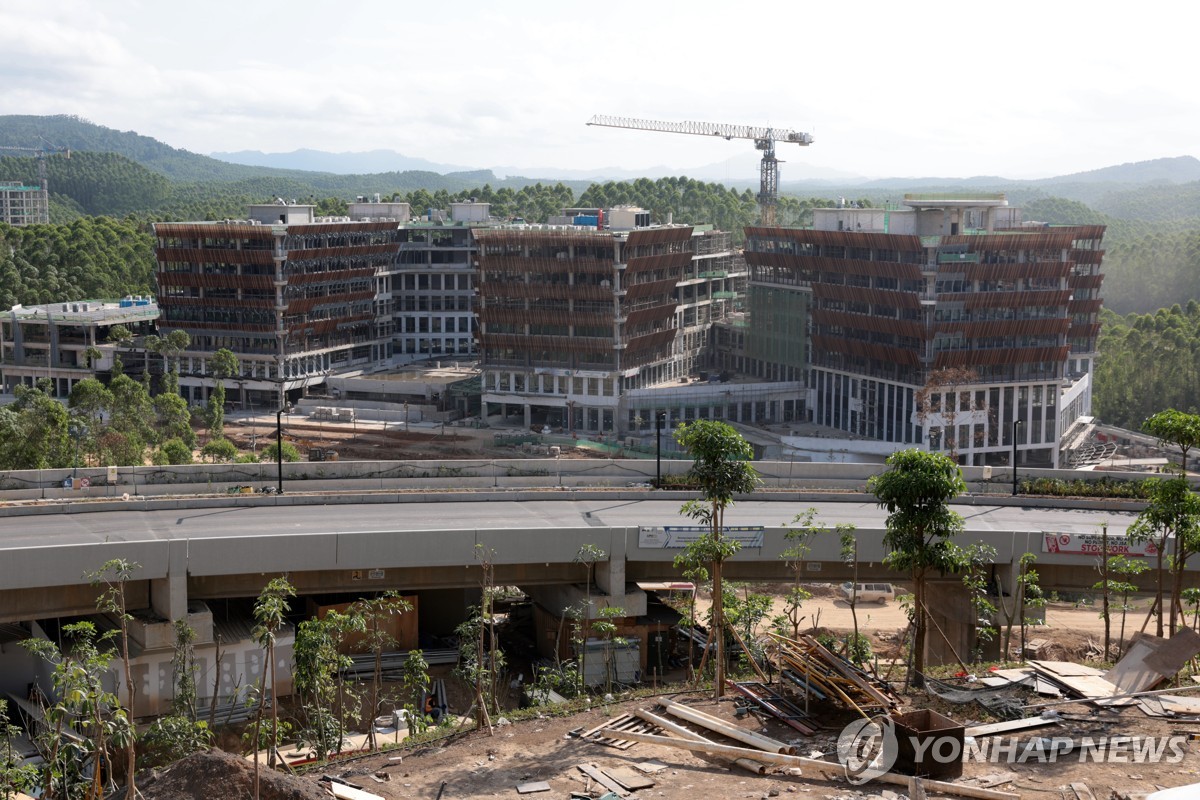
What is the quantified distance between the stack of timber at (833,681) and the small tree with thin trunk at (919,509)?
364cm

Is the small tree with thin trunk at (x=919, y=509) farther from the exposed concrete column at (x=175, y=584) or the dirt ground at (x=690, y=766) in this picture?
the exposed concrete column at (x=175, y=584)

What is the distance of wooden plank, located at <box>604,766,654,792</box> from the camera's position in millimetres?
34500

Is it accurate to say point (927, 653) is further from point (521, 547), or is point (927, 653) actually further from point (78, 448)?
point (78, 448)

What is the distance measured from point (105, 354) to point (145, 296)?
96.5 feet

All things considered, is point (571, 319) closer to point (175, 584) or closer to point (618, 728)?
point (175, 584)

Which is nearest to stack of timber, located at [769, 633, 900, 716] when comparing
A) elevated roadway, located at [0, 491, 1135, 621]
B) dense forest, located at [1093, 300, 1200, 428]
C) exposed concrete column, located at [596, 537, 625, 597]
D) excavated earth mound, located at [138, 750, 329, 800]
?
excavated earth mound, located at [138, 750, 329, 800]

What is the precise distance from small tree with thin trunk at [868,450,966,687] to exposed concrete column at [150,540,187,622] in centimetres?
2772

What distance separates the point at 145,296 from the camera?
17988 centimetres

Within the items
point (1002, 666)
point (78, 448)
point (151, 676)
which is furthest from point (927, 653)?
point (78, 448)

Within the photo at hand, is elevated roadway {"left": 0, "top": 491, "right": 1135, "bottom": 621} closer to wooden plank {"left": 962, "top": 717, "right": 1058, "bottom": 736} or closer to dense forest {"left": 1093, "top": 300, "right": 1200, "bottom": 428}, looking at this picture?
wooden plank {"left": 962, "top": 717, "right": 1058, "bottom": 736}

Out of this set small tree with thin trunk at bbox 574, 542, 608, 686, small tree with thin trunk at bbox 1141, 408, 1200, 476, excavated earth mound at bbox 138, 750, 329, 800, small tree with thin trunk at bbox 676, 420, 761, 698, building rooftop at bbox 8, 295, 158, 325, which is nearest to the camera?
excavated earth mound at bbox 138, 750, 329, 800

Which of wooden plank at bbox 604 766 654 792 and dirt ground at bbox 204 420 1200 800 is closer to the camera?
dirt ground at bbox 204 420 1200 800

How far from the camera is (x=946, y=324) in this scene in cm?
12281

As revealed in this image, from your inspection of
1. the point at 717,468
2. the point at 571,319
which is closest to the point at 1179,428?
the point at 717,468
